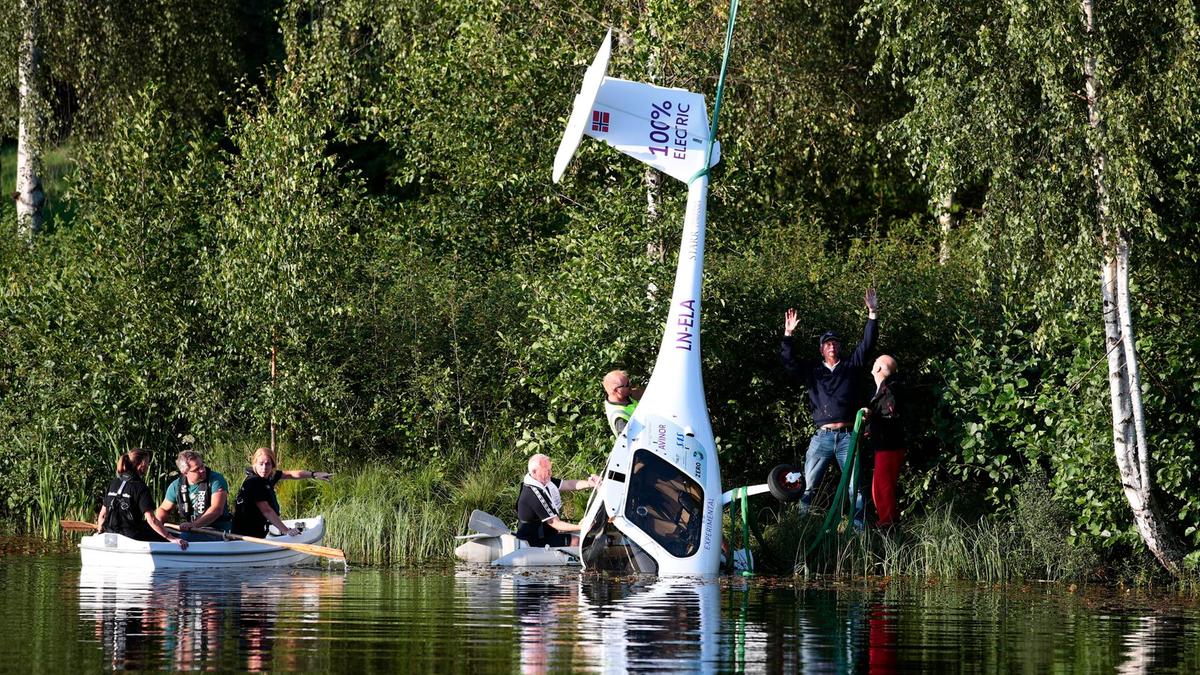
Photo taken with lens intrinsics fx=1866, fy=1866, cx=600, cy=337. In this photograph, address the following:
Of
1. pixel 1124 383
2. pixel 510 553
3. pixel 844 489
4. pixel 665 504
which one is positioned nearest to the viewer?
pixel 1124 383

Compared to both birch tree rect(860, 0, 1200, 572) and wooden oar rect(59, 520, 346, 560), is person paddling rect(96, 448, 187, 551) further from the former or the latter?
birch tree rect(860, 0, 1200, 572)

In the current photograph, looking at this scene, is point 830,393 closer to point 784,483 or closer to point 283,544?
point 784,483

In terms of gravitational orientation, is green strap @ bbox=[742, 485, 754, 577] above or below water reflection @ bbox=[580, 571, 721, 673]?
above

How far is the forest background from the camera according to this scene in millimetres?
15562

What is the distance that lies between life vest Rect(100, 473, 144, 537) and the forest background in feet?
7.23

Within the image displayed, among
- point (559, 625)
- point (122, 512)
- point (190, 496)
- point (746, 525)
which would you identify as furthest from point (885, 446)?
point (122, 512)

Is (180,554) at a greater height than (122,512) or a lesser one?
lesser

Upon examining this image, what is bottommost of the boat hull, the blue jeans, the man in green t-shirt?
the boat hull

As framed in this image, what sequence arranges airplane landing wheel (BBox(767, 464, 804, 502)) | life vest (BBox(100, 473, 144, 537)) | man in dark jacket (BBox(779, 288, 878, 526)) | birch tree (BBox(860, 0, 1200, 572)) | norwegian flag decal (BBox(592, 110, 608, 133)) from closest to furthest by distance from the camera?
birch tree (BBox(860, 0, 1200, 572)) < airplane landing wheel (BBox(767, 464, 804, 502)) < norwegian flag decal (BBox(592, 110, 608, 133)) < man in dark jacket (BBox(779, 288, 878, 526)) < life vest (BBox(100, 473, 144, 537))

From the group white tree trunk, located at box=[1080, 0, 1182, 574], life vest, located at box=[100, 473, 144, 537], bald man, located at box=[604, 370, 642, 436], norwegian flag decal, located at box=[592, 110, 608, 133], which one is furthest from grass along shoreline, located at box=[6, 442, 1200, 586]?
norwegian flag decal, located at box=[592, 110, 608, 133]

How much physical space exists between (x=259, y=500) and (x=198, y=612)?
561 centimetres

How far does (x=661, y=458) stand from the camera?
16172 millimetres

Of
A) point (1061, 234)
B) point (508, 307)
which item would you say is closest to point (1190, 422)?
point (1061, 234)

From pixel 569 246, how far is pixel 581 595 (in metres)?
6.09
